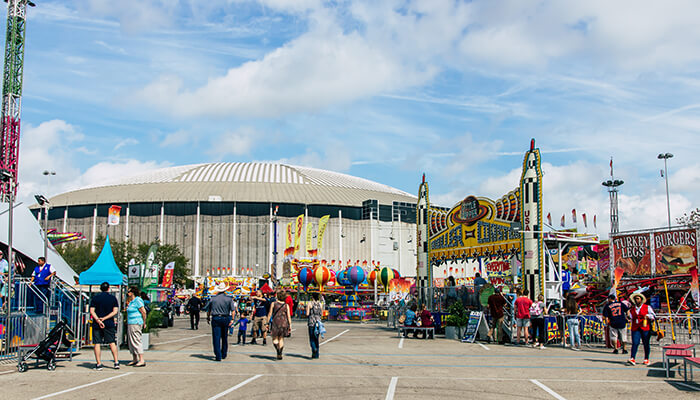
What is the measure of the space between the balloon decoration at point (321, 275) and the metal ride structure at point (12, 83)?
29300 mm

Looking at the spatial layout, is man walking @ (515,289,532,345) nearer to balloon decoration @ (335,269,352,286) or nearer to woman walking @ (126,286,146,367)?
woman walking @ (126,286,146,367)

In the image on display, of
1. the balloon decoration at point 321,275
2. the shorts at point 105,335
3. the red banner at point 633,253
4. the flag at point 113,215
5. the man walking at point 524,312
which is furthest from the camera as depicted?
the flag at point 113,215

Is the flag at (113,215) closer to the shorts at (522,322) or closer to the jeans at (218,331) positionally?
the shorts at (522,322)

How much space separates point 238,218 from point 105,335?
69.9m

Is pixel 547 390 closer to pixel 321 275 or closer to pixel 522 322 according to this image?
pixel 522 322

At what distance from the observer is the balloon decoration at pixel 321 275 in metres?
40.9

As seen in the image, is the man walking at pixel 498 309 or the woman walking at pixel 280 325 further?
the man walking at pixel 498 309

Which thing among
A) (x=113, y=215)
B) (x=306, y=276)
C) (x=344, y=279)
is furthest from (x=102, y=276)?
(x=113, y=215)

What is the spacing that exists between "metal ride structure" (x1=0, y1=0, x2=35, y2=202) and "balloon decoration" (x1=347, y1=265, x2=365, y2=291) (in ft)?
103

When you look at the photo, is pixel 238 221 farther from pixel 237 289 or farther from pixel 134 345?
pixel 134 345

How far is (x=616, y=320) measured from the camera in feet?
53.1

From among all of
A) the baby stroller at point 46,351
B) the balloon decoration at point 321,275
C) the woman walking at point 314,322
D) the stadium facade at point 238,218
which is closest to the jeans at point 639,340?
the woman walking at point 314,322

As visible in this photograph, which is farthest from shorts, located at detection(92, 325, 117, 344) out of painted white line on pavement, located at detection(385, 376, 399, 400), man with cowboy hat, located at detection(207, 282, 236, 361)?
painted white line on pavement, located at detection(385, 376, 399, 400)

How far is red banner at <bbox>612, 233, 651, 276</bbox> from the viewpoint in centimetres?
4753
